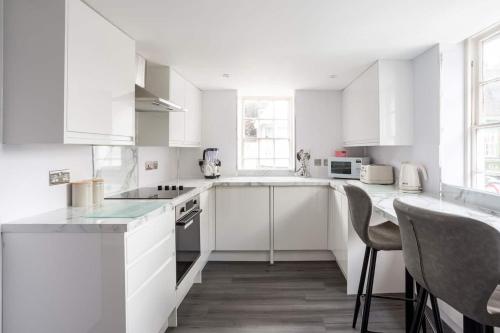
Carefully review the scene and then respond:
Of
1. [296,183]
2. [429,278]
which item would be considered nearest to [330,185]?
[296,183]

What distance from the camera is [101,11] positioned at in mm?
1841

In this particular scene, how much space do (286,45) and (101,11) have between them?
1.30 m

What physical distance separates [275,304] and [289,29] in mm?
2134

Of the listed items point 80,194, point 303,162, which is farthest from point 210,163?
point 80,194

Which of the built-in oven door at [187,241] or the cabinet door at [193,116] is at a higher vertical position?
the cabinet door at [193,116]

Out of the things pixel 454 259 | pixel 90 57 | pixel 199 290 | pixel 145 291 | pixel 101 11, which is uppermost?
pixel 101 11

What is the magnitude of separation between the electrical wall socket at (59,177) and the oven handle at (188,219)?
0.77 m

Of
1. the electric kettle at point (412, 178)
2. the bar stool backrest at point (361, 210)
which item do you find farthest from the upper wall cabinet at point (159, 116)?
the electric kettle at point (412, 178)

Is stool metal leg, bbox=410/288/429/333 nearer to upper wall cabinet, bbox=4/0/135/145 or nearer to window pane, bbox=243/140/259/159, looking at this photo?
upper wall cabinet, bbox=4/0/135/145

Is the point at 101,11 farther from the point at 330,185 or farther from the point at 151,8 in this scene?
the point at 330,185

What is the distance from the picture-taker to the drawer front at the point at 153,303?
1.62m

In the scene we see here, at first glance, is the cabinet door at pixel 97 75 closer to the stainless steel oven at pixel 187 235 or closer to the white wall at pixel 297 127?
the stainless steel oven at pixel 187 235

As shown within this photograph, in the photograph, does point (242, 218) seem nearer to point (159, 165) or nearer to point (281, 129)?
point (159, 165)

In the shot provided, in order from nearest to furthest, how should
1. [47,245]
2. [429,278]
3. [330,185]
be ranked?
1. [429,278]
2. [47,245]
3. [330,185]
